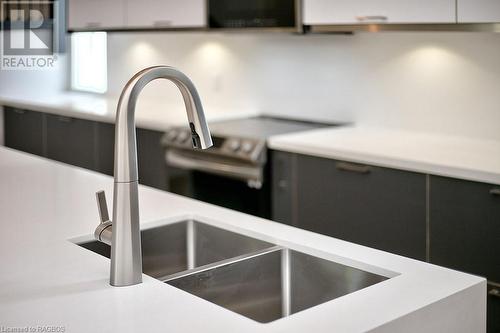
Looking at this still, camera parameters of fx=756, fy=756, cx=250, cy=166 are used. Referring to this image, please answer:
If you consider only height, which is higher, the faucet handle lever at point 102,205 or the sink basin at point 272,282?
the faucet handle lever at point 102,205

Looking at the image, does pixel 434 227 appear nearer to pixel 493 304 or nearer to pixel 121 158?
pixel 493 304

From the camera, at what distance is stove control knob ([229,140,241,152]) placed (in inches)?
147

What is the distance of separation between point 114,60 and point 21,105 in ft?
2.68

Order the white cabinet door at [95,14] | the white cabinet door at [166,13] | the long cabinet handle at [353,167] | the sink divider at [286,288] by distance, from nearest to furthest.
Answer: the sink divider at [286,288], the long cabinet handle at [353,167], the white cabinet door at [166,13], the white cabinet door at [95,14]

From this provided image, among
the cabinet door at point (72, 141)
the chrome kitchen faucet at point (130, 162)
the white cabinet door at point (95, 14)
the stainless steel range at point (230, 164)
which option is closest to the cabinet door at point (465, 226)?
the stainless steel range at point (230, 164)

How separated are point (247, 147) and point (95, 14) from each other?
2.11 meters

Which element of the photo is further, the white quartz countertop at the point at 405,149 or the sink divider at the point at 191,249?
the white quartz countertop at the point at 405,149

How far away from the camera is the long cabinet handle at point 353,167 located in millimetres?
3235

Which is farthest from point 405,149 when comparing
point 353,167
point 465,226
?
point 465,226

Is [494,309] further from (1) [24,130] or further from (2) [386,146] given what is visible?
(1) [24,130]

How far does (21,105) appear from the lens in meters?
5.65

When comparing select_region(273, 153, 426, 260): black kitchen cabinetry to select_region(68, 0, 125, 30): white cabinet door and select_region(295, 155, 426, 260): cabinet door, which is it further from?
select_region(68, 0, 125, 30): white cabinet door

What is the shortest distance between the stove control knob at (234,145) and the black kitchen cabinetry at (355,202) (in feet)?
0.71

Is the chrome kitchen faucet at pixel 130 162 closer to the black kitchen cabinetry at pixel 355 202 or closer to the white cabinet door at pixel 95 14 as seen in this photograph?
the black kitchen cabinetry at pixel 355 202
